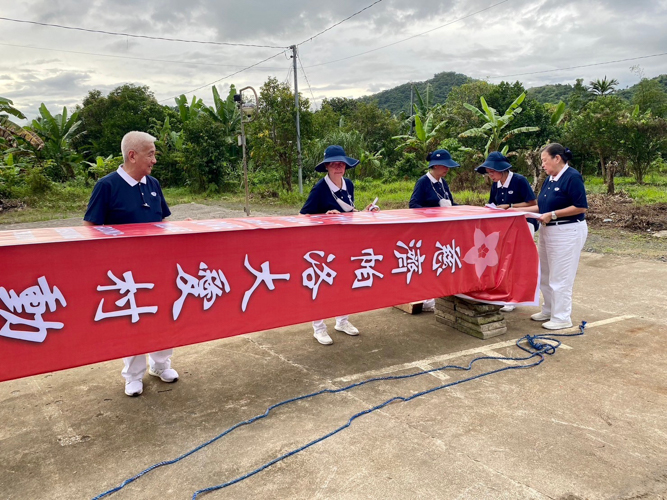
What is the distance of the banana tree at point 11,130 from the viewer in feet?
54.3

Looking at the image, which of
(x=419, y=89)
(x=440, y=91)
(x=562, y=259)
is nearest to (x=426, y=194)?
(x=562, y=259)

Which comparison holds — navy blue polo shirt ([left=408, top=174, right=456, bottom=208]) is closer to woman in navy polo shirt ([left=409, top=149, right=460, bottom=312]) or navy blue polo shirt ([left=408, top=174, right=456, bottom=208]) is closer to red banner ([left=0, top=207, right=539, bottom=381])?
woman in navy polo shirt ([left=409, top=149, right=460, bottom=312])

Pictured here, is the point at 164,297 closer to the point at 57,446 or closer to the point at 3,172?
the point at 57,446

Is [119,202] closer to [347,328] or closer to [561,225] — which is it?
[347,328]

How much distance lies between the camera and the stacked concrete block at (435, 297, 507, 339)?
4.20m

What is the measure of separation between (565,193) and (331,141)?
14614mm

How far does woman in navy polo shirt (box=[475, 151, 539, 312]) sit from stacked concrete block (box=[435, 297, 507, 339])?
836mm

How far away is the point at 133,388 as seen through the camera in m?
3.20

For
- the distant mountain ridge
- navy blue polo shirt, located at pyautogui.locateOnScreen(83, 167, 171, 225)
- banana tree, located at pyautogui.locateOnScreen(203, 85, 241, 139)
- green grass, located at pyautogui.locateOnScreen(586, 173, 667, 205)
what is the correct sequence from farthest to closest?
the distant mountain ridge < banana tree, located at pyautogui.locateOnScreen(203, 85, 241, 139) < green grass, located at pyautogui.locateOnScreen(586, 173, 667, 205) < navy blue polo shirt, located at pyautogui.locateOnScreen(83, 167, 171, 225)

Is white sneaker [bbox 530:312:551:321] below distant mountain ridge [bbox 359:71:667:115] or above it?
below

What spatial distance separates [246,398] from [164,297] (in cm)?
95

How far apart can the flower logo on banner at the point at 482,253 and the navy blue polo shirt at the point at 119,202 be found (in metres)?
2.51

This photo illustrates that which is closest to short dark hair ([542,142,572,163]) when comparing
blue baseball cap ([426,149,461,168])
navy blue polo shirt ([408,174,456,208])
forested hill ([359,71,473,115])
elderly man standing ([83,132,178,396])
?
blue baseball cap ([426,149,461,168])

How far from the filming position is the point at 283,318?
3.09 meters
